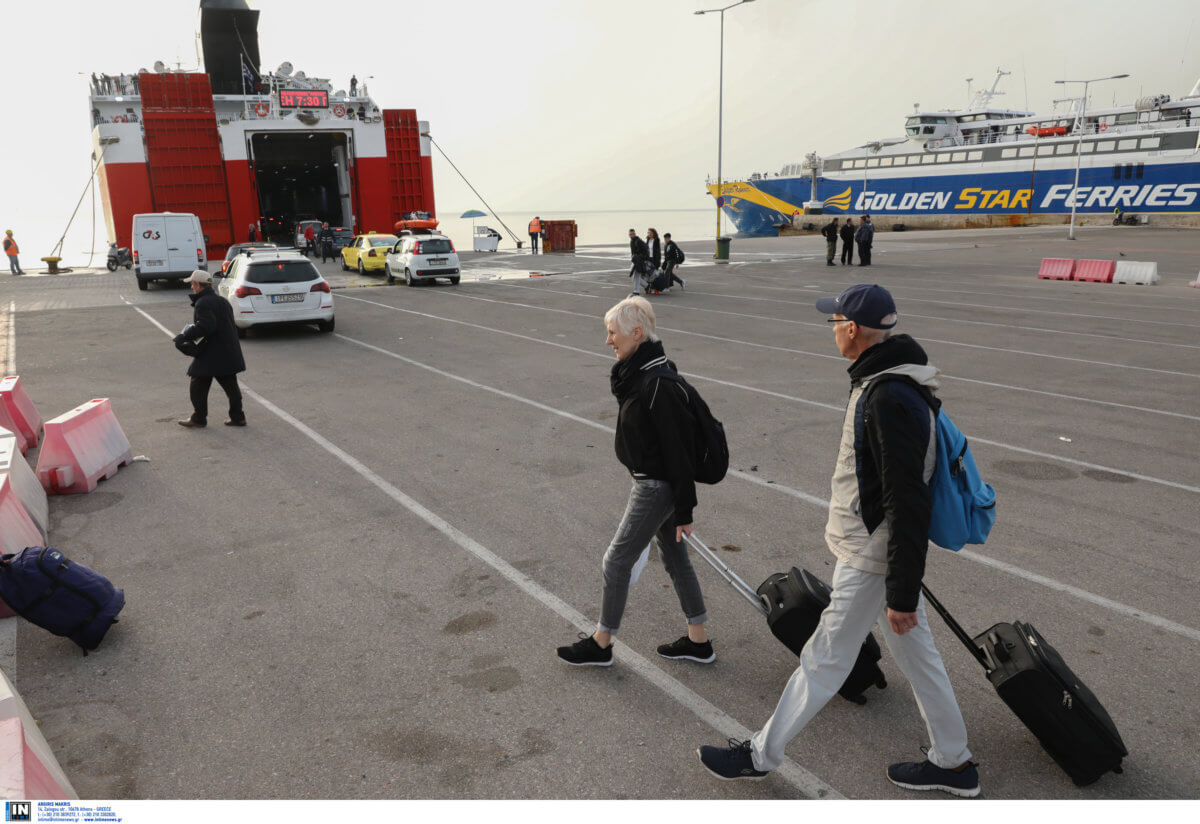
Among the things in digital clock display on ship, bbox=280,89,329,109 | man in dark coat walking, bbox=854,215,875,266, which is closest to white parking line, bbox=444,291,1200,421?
man in dark coat walking, bbox=854,215,875,266

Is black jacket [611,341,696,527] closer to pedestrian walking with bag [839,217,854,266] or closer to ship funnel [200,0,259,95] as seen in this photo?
pedestrian walking with bag [839,217,854,266]

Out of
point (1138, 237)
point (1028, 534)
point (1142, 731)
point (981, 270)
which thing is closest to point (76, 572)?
point (1142, 731)

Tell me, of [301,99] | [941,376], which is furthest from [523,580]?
[301,99]

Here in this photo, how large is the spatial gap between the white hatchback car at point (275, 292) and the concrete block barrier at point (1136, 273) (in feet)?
68.6

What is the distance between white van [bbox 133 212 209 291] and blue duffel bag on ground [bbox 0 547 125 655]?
23.1m

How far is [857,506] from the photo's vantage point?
9.64 ft

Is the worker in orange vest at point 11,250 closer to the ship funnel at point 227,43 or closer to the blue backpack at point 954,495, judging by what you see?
the ship funnel at point 227,43

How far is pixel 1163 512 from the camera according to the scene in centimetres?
592

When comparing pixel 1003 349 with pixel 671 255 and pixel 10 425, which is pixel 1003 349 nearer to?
pixel 671 255

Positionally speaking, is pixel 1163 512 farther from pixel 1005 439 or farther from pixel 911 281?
pixel 911 281

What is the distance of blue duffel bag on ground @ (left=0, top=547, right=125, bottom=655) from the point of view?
4.21 meters

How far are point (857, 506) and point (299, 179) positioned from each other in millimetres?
52085

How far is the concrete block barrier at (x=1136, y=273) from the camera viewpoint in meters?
21.0

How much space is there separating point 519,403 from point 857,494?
7.06 metres
